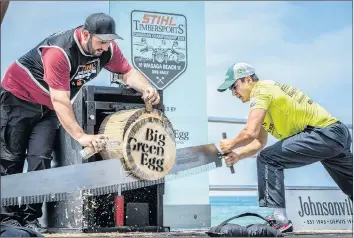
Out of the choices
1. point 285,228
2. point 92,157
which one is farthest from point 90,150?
point 285,228

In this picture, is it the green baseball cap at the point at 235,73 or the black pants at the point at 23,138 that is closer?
the black pants at the point at 23,138

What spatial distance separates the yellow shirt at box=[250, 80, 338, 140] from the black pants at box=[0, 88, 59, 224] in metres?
0.97

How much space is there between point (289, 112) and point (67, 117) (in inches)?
42.6

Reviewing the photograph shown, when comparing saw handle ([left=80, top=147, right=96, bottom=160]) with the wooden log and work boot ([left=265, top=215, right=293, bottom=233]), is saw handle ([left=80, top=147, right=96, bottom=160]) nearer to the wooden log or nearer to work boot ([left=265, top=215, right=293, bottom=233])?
the wooden log

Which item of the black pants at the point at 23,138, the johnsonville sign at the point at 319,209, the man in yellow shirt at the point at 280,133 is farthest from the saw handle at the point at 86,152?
the johnsonville sign at the point at 319,209

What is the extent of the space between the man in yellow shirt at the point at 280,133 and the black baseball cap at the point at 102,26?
0.69m

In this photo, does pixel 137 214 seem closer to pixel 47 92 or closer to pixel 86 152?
pixel 86 152

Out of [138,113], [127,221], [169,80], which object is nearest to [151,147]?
[138,113]

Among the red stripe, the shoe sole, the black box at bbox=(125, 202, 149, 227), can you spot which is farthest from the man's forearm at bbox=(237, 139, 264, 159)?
the red stripe

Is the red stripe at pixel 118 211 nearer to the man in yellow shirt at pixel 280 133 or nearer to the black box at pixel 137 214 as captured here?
the black box at pixel 137 214

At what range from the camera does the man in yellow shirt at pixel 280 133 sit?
303cm

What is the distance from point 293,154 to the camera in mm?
3102

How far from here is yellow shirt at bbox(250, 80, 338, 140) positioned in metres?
3.12

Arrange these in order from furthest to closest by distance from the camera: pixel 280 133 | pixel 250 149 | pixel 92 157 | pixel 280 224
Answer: pixel 250 149 < pixel 280 133 < pixel 280 224 < pixel 92 157
